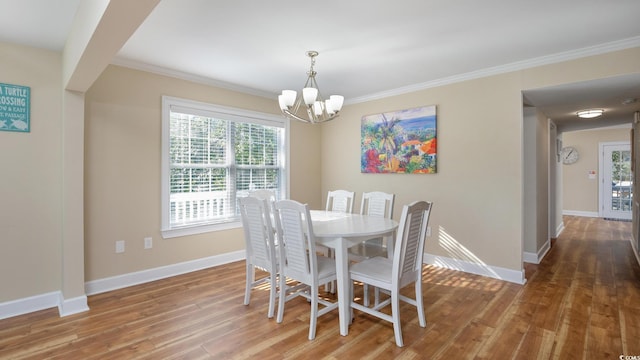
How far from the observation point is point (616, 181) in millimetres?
7660

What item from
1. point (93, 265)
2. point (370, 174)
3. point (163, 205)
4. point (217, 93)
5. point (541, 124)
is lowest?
point (93, 265)

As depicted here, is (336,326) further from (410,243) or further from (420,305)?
(410,243)

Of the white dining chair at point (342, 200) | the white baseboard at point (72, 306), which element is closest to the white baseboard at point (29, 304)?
the white baseboard at point (72, 306)

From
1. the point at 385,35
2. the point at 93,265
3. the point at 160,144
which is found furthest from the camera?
the point at 160,144

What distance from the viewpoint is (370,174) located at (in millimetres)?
4871

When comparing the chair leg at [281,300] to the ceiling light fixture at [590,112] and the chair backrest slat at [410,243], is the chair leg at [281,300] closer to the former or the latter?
the chair backrest slat at [410,243]

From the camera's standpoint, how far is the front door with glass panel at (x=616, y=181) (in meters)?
7.54

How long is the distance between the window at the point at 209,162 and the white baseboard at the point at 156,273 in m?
0.39

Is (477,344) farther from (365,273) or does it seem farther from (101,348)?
(101,348)

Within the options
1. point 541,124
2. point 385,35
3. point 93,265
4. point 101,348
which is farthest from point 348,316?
point 541,124

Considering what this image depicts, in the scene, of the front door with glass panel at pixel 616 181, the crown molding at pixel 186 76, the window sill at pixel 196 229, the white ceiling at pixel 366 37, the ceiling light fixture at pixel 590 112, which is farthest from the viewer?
the front door with glass panel at pixel 616 181

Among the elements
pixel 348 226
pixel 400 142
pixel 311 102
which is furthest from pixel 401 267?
pixel 400 142

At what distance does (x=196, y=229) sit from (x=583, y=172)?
953cm

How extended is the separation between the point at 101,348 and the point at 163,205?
174 cm
